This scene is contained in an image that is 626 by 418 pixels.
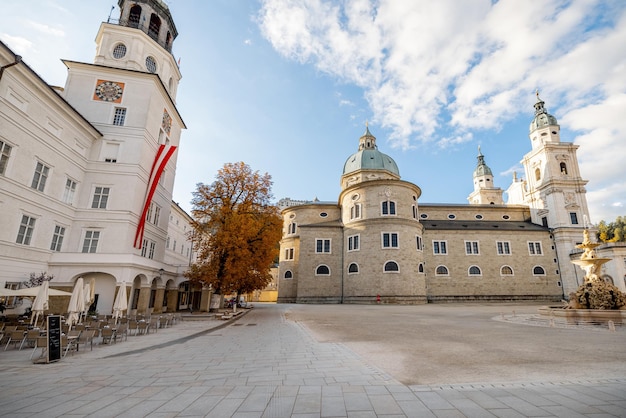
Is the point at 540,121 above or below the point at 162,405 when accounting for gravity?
above

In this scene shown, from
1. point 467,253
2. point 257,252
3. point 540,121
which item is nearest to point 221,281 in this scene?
point 257,252

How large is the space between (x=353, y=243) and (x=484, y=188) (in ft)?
126

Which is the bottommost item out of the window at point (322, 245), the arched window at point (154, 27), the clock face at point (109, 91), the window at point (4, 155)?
the window at point (322, 245)

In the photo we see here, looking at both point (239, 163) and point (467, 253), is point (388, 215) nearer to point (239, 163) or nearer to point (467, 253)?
point (467, 253)

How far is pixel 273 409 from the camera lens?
14.2 ft

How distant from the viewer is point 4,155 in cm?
1554

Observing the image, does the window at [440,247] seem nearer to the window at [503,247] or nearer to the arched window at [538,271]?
the window at [503,247]

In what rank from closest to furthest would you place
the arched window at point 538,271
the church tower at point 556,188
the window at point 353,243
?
the window at point 353,243 < the arched window at point 538,271 < the church tower at point 556,188

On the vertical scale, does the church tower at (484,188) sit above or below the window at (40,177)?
above

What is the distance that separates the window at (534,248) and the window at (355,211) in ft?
80.7

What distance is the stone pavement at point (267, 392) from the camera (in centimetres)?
421

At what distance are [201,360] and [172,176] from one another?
24.4 metres

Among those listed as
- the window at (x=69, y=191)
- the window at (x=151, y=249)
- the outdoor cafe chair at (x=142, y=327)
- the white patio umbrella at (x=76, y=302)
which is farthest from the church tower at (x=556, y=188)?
the window at (x=69, y=191)

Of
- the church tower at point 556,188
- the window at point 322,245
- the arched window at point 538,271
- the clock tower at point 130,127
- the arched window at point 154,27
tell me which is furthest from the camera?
the church tower at point 556,188
